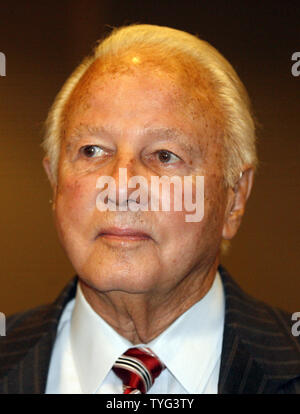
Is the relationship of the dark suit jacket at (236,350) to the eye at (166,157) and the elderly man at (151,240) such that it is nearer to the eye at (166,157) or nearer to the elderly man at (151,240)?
the elderly man at (151,240)

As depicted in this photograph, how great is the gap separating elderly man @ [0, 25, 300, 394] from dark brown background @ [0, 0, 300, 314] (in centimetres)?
120

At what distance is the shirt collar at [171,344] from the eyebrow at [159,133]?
41 cm

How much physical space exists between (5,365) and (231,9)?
1985 millimetres

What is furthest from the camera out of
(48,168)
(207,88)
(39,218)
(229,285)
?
(39,218)

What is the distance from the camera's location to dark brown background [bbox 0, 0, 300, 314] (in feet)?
8.92

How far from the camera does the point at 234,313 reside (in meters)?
1.52

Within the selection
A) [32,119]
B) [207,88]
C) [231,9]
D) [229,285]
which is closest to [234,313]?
[229,285]

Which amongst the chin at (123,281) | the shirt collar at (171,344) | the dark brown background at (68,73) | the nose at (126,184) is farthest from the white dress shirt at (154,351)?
the dark brown background at (68,73)

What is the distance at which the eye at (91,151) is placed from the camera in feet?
4.80


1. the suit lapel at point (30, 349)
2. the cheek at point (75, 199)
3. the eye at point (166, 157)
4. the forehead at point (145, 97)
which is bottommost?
the suit lapel at point (30, 349)

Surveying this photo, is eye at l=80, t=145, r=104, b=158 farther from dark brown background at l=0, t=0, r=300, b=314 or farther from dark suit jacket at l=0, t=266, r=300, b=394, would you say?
dark brown background at l=0, t=0, r=300, b=314

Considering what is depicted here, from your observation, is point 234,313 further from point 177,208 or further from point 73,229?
point 73,229

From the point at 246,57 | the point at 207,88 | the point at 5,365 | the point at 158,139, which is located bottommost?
the point at 5,365

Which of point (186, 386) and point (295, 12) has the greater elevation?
point (295, 12)
